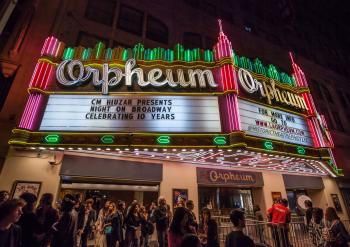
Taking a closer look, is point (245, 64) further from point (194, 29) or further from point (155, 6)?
point (155, 6)

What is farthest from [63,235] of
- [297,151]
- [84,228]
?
[297,151]

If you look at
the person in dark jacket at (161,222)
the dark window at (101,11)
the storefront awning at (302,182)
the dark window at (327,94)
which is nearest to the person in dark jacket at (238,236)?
the person in dark jacket at (161,222)

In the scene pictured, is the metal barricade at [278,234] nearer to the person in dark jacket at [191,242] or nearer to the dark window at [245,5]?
the person in dark jacket at [191,242]

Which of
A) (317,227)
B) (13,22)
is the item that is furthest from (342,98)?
(13,22)

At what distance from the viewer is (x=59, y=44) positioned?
10688 millimetres

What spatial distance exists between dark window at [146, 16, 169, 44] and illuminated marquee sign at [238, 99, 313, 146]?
29.1 feet

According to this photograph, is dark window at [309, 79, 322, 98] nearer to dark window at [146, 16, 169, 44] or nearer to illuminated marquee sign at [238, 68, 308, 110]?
illuminated marquee sign at [238, 68, 308, 110]

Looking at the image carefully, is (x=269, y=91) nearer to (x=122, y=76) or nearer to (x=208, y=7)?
(x=122, y=76)

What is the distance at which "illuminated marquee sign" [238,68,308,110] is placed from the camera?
1112 centimetres

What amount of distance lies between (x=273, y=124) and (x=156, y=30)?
1085 cm

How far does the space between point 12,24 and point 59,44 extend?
3.42 metres

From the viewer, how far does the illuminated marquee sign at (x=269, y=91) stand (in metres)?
11.1

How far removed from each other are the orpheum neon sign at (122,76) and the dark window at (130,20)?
6463mm

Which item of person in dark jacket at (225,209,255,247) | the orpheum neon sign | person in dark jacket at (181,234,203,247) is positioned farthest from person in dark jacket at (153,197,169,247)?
person in dark jacket at (181,234,203,247)
